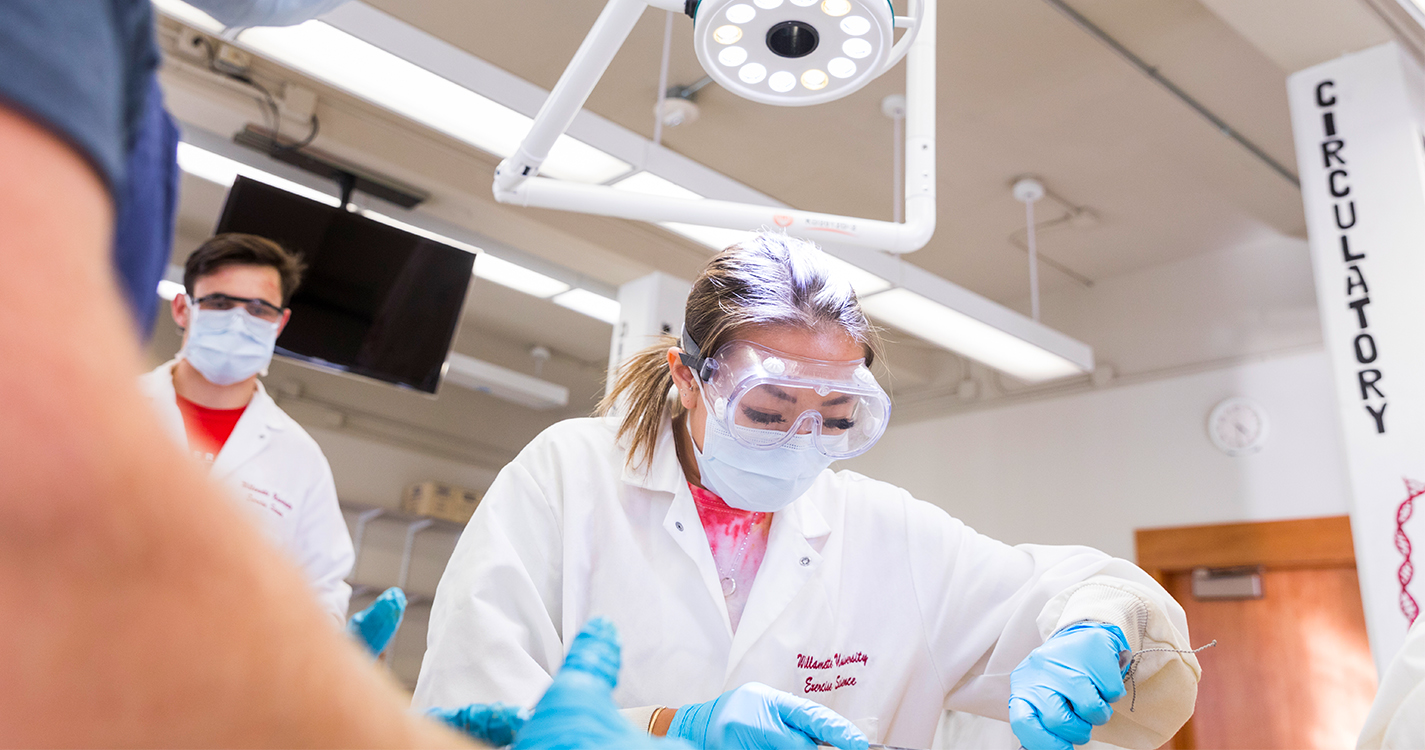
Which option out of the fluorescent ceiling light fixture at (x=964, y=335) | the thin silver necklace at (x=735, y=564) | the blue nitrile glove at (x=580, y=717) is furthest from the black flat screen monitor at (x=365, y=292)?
the blue nitrile glove at (x=580, y=717)

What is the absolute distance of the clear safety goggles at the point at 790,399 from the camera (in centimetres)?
154

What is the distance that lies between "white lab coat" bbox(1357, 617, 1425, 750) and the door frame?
3.17 meters

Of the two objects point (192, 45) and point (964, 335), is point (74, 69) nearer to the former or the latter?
point (964, 335)

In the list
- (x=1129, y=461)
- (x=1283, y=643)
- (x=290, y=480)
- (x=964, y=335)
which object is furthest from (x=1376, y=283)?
(x=290, y=480)

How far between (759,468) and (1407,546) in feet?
7.03

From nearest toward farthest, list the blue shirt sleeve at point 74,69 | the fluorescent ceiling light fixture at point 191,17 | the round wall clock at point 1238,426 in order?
the blue shirt sleeve at point 74,69 → the fluorescent ceiling light fixture at point 191,17 → the round wall clock at point 1238,426

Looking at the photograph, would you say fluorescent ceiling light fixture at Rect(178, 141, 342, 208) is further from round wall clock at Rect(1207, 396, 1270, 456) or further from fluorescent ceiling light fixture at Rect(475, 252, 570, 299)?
round wall clock at Rect(1207, 396, 1270, 456)

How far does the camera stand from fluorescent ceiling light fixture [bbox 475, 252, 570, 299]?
4.69 meters

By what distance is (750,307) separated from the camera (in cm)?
158

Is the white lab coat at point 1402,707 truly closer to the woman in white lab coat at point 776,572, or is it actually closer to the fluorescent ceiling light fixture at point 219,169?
the woman in white lab coat at point 776,572

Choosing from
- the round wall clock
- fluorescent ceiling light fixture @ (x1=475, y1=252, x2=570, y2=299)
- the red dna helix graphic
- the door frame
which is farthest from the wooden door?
fluorescent ceiling light fixture @ (x1=475, y1=252, x2=570, y2=299)

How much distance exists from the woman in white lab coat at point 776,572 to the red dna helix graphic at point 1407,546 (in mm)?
1584

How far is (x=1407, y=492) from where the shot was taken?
2609 millimetres

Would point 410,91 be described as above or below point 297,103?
below
